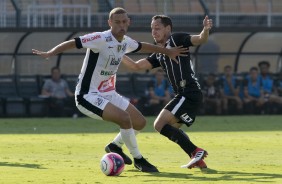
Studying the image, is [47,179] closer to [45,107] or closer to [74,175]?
[74,175]

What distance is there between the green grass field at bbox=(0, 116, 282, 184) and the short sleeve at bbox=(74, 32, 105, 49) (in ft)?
5.36

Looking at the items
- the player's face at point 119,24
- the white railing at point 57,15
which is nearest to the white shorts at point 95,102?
the player's face at point 119,24

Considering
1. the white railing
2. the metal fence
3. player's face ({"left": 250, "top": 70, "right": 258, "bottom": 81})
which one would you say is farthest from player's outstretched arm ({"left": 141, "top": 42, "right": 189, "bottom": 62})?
the white railing

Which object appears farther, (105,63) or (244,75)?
(244,75)

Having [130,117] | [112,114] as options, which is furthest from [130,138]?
[130,117]

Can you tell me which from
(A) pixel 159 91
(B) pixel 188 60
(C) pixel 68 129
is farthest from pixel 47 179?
(A) pixel 159 91

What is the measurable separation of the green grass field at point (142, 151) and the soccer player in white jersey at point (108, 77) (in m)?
0.62

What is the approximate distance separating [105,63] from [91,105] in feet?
1.95

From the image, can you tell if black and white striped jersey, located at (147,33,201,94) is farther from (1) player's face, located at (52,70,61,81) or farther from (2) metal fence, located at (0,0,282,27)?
(2) metal fence, located at (0,0,282,27)

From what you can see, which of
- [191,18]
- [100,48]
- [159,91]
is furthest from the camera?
[191,18]

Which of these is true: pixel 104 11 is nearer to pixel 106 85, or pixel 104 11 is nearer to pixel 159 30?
pixel 159 30

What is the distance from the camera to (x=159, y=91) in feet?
93.0

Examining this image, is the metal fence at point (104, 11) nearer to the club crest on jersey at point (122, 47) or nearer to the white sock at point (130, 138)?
the club crest on jersey at point (122, 47)

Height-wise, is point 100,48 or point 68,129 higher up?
point 100,48
